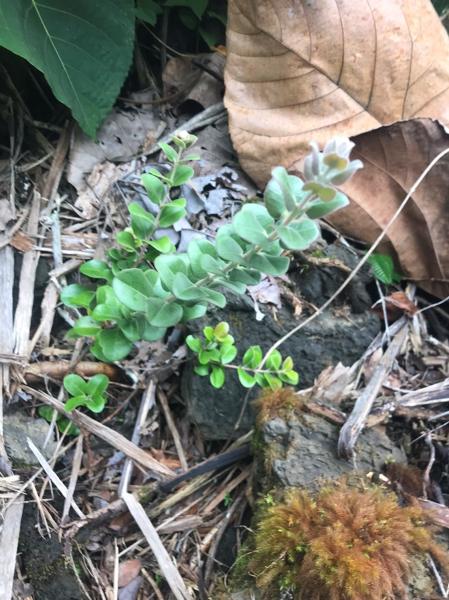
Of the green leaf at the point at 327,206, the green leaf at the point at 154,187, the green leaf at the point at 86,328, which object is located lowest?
the green leaf at the point at 86,328

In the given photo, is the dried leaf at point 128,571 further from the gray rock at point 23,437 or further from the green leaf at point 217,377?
the green leaf at point 217,377

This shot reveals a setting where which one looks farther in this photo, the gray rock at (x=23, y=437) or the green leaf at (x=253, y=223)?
the gray rock at (x=23, y=437)

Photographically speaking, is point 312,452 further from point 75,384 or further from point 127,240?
point 127,240

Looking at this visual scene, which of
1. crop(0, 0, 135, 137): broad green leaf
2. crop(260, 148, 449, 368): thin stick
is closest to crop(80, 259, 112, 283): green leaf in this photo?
crop(0, 0, 135, 137): broad green leaf

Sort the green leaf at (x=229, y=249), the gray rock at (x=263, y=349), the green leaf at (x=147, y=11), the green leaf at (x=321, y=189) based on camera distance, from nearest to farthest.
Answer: the green leaf at (x=321, y=189) → the green leaf at (x=229, y=249) → the gray rock at (x=263, y=349) → the green leaf at (x=147, y=11)

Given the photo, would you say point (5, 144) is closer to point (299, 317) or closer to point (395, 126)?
point (299, 317)

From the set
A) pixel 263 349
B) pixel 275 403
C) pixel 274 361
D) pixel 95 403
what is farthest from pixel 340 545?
pixel 95 403

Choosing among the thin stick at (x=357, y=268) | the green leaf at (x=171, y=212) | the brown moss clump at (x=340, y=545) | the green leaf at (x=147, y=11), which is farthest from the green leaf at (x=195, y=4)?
the brown moss clump at (x=340, y=545)

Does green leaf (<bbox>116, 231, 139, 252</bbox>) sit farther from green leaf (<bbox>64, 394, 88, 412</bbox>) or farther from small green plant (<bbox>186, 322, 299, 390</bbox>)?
green leaf (<bbox>64, 394, 88, 412</bbox>)
